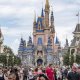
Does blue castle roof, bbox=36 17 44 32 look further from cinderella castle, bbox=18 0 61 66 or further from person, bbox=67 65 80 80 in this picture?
person, bbox=67 65 80 80

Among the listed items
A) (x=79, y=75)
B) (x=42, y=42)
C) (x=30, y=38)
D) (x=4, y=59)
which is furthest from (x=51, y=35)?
(x=79, y=75)

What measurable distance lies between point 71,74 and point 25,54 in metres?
175

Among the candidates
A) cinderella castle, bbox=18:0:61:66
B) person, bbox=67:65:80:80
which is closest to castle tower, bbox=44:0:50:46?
cinderella castle, bbox=18:0:61:66

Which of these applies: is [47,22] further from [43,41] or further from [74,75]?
[74,75]

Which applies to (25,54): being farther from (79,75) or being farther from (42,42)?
(79,75)

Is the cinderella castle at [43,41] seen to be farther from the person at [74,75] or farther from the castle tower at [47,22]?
the person at [74,75]

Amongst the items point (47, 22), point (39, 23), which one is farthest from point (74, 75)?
point (39, 23)

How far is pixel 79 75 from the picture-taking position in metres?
13.8

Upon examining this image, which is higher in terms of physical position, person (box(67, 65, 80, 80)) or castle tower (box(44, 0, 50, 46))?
castle tower (box(44, 0, 50, 46))

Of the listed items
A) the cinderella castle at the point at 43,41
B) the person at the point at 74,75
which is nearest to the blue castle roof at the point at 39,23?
the cinderella castle at the point at 43,41

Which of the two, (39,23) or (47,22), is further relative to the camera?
(39,23)

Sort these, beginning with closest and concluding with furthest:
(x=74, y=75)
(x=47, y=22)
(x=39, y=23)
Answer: (x=74, y=75) < (x=47, y=22) < (x=39, y=23)

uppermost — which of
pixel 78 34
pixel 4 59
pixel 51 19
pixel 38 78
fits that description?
pixel 51 19

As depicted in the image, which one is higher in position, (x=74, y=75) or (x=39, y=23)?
(x=39, y=23)
